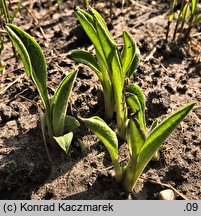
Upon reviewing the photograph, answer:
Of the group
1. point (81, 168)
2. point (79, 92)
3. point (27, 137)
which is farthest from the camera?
point (79, 92)

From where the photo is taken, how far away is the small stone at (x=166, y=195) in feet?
5.04

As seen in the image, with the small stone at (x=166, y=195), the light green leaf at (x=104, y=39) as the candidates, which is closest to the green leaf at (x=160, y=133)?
the small stone at (x=166, y=195)

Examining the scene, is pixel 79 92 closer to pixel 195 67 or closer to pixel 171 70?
pixel 171 70

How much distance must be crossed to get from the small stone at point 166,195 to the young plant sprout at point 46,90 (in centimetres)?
43

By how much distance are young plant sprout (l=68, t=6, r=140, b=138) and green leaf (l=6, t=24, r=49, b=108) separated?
171 mm

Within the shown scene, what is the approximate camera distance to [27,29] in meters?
2.51

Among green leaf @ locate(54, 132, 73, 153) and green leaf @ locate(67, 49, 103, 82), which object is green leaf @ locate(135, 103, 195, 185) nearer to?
green leaf @ locate(54, 132, 73, 153)

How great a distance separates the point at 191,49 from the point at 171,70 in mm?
244

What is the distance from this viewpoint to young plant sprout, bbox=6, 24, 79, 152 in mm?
1519

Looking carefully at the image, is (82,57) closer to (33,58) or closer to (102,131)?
(33,58)

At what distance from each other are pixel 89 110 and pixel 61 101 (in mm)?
357

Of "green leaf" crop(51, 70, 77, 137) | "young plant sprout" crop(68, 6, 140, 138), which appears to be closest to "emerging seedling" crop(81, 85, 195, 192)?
"young plant sprout" crop(68, 6, 140, 138)
